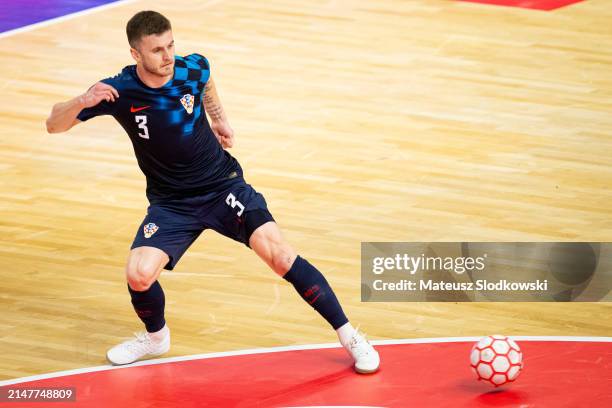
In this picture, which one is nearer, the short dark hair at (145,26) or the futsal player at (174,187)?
the short dark hair at (145,26)

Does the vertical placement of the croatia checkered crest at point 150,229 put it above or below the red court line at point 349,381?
above

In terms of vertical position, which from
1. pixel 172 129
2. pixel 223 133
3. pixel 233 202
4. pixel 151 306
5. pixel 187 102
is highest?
pixel 187 102

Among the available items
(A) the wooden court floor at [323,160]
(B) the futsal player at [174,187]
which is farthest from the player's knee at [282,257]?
(A) the wooden court floor at [323,160]

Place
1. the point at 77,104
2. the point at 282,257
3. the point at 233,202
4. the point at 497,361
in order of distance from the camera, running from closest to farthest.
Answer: the point at 497,361, the point at 77,104, the point at 282,257, the point at 233,202

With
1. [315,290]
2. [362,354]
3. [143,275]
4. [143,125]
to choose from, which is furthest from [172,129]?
[362,354]

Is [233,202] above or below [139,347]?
above

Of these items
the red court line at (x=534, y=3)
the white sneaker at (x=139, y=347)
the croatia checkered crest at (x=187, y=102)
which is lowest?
the white sneaker at (x=139, y=347)

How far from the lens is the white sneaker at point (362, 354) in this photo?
21.8ft

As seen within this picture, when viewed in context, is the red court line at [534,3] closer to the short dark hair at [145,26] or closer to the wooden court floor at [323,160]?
the wooden court floor at [323,160]

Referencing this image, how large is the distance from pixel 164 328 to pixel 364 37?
23.7 ft

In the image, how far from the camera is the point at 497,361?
6340 millimetres

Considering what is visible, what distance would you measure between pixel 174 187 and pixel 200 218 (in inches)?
8.4

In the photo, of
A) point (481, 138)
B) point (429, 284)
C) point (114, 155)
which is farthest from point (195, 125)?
point (481, 138)

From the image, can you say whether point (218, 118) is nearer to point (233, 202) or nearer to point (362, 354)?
point (233, 202)
